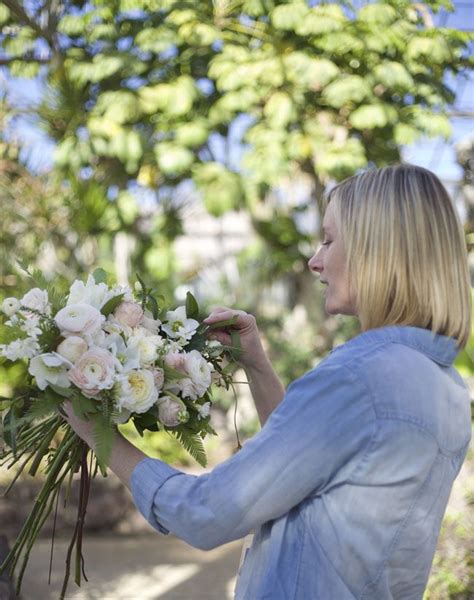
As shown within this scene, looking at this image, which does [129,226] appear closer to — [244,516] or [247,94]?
[247,94]

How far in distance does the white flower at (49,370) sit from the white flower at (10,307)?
16 centimetres

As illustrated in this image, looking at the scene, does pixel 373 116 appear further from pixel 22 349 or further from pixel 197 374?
pixel 22 349

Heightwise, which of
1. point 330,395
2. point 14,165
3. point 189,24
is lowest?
point 14,165

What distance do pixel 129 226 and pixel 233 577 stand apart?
4327 mm

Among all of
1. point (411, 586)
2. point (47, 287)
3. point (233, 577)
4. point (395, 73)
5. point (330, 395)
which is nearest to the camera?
point (330, 395)

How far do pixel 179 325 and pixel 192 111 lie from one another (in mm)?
6731

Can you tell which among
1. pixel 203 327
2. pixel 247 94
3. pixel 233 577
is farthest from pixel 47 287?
pixel 247 94

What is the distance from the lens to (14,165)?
7.75 metres

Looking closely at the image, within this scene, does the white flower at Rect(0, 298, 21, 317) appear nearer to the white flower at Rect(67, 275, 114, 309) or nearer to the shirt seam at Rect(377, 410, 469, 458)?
the white flower at Rect(67, 275, 114, 309)

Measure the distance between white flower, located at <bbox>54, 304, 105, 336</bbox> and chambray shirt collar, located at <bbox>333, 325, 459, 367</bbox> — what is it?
1.35ft

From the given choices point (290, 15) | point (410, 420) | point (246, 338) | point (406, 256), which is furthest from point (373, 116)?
point (410, 420)

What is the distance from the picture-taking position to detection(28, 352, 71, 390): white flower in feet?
4.13

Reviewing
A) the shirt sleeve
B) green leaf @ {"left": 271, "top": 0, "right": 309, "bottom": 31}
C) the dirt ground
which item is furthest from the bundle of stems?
green leaf @ {"left": 271, "top": 0, "right": 309, "bottom": 31}

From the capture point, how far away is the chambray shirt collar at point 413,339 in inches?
44.8
